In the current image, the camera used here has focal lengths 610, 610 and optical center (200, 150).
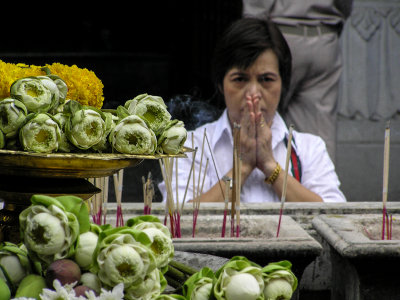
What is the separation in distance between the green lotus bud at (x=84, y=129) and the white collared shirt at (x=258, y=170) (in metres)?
1.41

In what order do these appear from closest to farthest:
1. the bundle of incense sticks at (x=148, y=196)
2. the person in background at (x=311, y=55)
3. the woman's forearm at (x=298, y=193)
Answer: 1. the bundle of incense sticks at (x=148, y=196)
2. the woman's forearm at (x=298, y=193)
3. the person in background at (x=311, y=55)

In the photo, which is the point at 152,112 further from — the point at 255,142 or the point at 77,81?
the point at 255,142

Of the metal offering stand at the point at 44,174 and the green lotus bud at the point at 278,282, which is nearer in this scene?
the green lotus bud at the point at 278,282

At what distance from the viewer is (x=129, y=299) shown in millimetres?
802

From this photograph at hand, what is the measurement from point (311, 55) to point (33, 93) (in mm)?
2489

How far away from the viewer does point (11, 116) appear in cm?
97

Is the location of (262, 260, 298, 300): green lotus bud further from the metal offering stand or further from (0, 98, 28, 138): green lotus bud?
(0, 98, 28, 138): green lotus bud

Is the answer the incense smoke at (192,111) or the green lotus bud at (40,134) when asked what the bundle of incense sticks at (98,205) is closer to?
Result: the green lotus bud at (40,134)

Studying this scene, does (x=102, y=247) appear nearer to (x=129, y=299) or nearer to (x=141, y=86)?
(x=129, y=299)

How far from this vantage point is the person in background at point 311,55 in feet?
10.8

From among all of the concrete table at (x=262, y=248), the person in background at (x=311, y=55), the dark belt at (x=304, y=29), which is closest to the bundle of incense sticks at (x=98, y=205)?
the concrete table at (x=262, y=248)

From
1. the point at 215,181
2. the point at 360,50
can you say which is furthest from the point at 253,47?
the point at 360,50

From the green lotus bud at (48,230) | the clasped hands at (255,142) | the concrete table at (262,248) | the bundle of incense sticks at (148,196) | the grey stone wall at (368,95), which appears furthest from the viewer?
the grey stone wall at (368,95)

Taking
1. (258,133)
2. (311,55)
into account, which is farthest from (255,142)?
(311,55)
